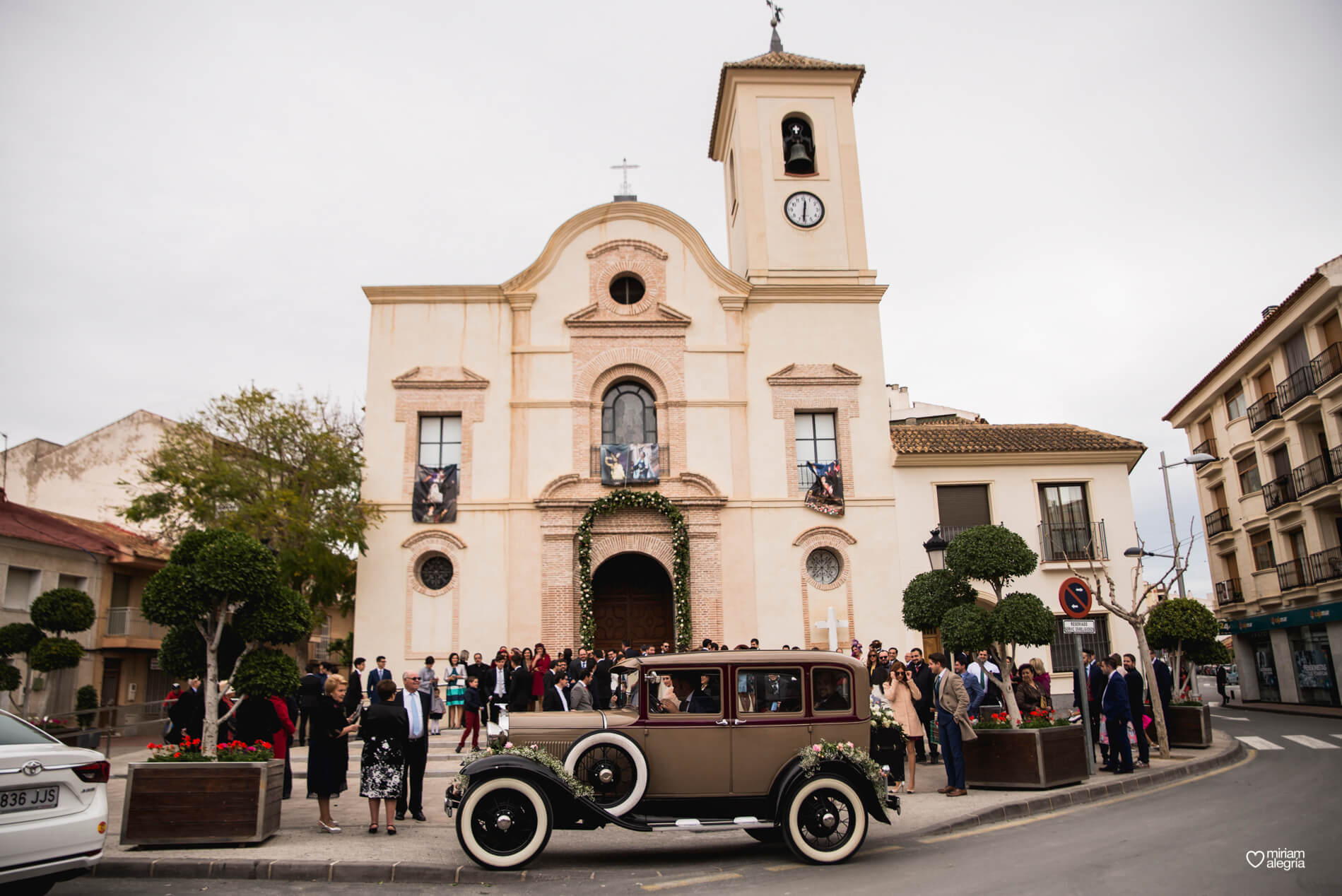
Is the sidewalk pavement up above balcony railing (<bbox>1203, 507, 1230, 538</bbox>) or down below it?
below

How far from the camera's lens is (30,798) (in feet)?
21.9

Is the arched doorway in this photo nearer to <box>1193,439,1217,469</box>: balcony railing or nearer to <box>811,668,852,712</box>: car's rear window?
<box>811,668,852,712</box>: car's rear window

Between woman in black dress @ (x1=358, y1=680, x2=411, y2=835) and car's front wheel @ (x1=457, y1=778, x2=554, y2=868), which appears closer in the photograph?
car's front wheel @ (x1=457, y1=778, x2=554, y2=868)

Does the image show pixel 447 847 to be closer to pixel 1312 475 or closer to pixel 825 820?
pixel 825 820

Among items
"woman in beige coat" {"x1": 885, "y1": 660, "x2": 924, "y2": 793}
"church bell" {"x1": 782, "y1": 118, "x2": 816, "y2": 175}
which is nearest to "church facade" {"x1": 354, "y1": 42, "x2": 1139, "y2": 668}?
"church bell" {"x1": 782, "y1": 118, "x2": 816, "y2": 175}

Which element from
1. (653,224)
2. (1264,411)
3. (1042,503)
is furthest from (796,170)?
(1264,411)

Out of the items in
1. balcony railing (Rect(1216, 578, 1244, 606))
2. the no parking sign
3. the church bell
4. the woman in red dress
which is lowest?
the woman in red dress

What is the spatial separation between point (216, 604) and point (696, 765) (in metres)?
5.57

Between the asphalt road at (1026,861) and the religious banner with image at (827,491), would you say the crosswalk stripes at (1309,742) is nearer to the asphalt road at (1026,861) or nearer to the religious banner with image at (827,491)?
the asphalt road at (1026,861)

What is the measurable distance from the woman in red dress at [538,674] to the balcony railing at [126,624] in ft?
51.3

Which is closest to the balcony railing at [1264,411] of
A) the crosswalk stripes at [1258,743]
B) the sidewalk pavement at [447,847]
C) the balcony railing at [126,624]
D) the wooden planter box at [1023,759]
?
the crosswalk stripes at [1258,743]

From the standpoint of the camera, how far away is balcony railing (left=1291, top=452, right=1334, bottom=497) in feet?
93.1

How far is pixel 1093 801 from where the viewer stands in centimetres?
1168

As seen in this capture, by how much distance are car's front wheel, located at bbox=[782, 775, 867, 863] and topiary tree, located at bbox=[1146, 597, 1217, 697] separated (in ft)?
40.5
